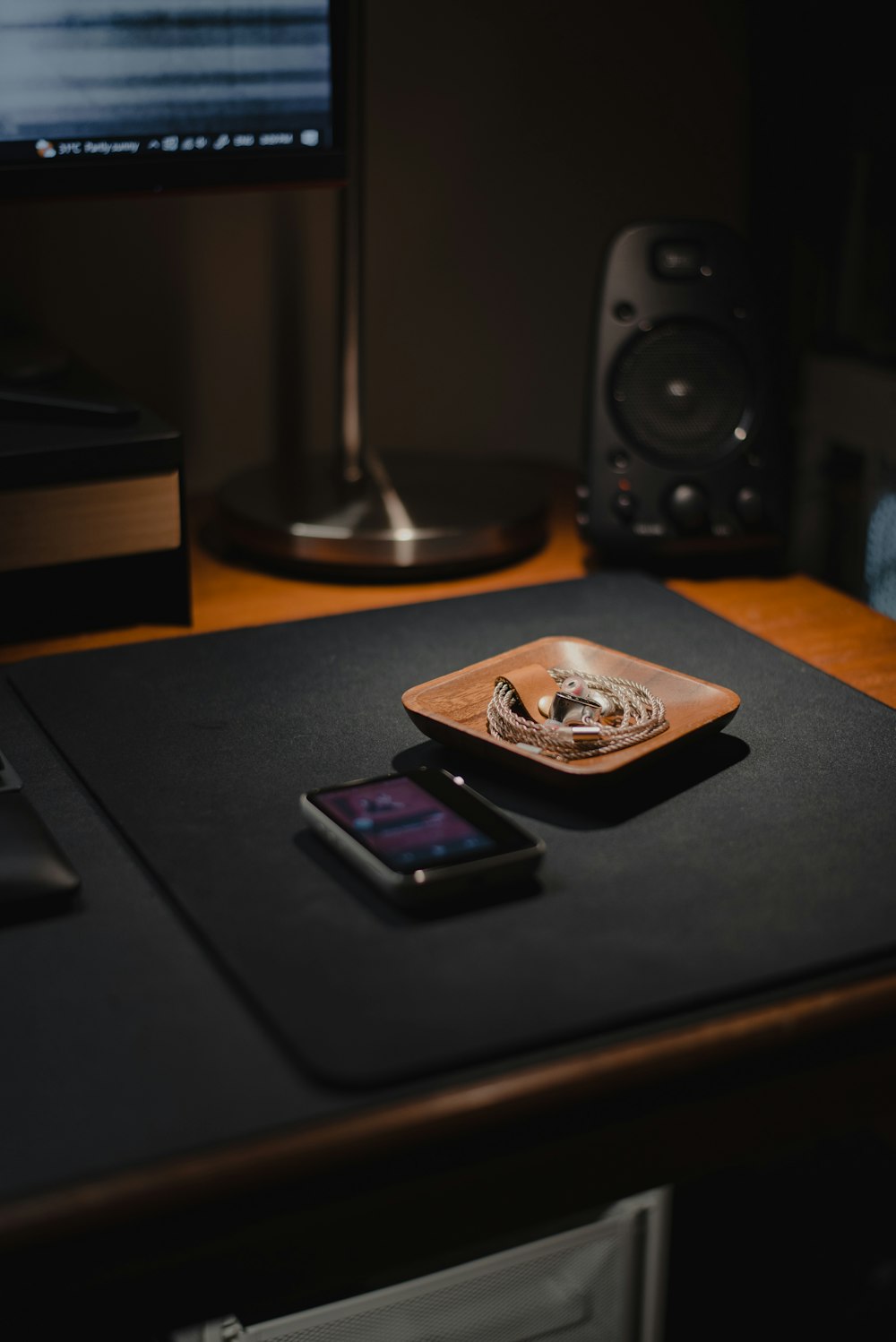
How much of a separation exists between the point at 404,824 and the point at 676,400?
544mm

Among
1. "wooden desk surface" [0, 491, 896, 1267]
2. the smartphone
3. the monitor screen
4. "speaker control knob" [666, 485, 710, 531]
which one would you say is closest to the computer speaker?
"speaker control knob" [666, 485, 710, 531]

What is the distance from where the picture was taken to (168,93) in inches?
37.2

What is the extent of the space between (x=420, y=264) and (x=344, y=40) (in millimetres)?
316

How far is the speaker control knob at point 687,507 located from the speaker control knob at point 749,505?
0.03 m

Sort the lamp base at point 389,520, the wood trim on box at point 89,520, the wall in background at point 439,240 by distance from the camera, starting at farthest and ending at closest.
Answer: the wall in background at point 439,240, the lamp base at point 389,520, the wood trim on box at point 89,520

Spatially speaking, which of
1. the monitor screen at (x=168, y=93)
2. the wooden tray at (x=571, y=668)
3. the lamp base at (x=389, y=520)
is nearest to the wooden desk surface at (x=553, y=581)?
the lamp base at (x=389, y=520)

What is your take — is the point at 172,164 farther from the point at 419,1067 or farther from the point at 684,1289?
the point at 684,1289

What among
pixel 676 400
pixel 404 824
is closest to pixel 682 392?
pixel 676 400

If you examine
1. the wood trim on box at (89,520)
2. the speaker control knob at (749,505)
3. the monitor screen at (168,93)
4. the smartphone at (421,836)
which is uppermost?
the monitor screen at (168,93)

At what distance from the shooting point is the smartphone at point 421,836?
60 cm

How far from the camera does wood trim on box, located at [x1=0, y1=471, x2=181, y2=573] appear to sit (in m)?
0.89

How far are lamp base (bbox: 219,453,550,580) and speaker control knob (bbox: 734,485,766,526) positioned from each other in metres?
0.15

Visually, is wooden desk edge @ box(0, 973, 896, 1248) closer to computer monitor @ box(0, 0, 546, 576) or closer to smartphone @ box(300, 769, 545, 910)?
smartphone @ box(300, 769, 545, 910)

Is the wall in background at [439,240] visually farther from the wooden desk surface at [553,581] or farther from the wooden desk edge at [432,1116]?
the wooden desk edge at [432,1116]
